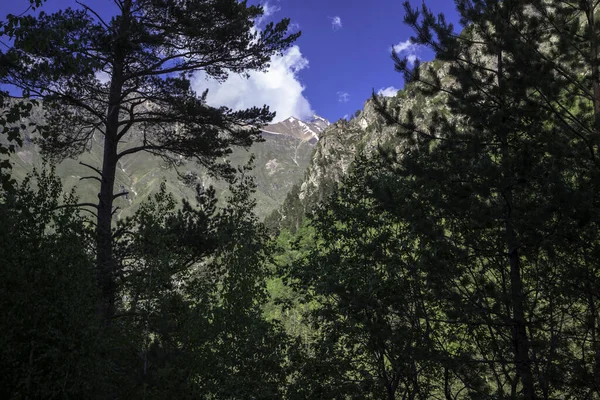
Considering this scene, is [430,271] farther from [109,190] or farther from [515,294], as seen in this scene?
[109,190]

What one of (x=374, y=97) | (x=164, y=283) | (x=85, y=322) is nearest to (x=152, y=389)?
(x=85, y=322)

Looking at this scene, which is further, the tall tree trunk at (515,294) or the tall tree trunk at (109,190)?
the tall tree trunk at (109,190)

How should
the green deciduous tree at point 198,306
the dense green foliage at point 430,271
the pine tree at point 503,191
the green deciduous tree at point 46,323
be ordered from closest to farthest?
the pine tree at point 503,191 < the dense green foliage at point 430,271 < the green deciduous tree at point 46,323 < the green deciduous tree at point 198,306

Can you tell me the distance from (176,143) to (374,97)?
18.9 feet

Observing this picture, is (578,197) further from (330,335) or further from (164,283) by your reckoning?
(164,283)

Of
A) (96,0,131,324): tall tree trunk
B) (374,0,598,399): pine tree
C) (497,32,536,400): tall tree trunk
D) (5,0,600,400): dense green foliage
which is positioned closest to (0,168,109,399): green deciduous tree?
(5,0,600,400): dense green foliage

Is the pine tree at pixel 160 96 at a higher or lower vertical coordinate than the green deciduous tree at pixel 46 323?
higher

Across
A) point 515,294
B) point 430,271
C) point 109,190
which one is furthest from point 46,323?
point 515,294

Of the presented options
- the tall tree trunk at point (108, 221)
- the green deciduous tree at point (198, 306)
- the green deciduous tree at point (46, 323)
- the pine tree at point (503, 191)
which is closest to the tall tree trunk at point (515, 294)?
the pine tree at point (503, 191)

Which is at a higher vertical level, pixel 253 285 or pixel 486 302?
pixel 253 285

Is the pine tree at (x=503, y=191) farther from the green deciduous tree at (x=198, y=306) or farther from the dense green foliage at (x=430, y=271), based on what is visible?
the green deciduous tree at (x=198, y=306)

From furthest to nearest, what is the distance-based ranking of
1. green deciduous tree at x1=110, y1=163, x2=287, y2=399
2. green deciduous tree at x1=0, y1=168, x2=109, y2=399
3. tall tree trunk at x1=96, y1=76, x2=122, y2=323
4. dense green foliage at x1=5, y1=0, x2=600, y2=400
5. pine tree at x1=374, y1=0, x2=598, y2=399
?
tall tree trunk at x1=96, y1=76, x2=122, y2=323 < green deciduous tree at x1=110, y1=163, x2=287, y2=399 < green deciduous tree at x1=0, y1=168, x2=109, y2=399 < dense green foliage at x1=5, y1=0, x2=600, y2=400 < pine tree at x1=374, y1=0, x2=598, y2=399

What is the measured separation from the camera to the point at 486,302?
210 inches

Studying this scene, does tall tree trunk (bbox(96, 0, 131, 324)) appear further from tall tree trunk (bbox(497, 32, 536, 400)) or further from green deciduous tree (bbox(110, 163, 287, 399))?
tall tree trunk (bbox(497, 32, 536, 400))
